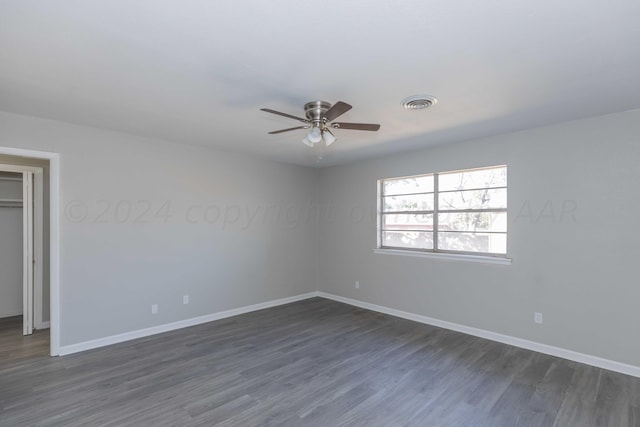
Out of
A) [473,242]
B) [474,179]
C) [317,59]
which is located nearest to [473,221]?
[473,242]

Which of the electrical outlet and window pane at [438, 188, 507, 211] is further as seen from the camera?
window pane at [438, 188, 507, 211]

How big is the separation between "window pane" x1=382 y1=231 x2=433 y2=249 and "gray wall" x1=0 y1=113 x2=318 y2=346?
171 cm

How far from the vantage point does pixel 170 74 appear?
2.32 meters

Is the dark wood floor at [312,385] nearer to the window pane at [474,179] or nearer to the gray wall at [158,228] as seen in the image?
the gray wall at [158,228]

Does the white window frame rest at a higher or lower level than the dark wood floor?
higher

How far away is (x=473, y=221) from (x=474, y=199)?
0.30 m

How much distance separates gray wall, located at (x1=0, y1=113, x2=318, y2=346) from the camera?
3.55 meters

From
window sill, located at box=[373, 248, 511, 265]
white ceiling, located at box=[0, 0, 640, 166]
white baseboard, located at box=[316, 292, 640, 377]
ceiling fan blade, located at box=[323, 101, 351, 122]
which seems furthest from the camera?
window sill, located at box=[373, 248, 511, 265]

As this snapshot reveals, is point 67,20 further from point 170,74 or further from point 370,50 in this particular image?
point 370,50

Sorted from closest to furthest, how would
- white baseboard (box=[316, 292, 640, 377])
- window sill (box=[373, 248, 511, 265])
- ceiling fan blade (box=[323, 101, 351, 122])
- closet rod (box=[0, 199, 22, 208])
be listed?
ceiling fan blade (box=[323, 101, 351, 122]), white baseboard (box=[316, 292, 640, 377]), window sill (box=[373, 248, 511, 265]), closet rod (box=[0, 199, 22, 208])

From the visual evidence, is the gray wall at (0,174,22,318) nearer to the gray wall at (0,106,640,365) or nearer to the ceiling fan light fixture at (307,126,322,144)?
the gray wall at (0,106,640,365)

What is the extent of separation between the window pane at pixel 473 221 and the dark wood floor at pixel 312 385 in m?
1.43

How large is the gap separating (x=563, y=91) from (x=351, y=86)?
5.78ft

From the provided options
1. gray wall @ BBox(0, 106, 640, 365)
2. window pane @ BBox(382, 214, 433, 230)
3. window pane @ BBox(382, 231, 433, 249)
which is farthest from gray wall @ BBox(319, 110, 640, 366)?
window pane @ BBox(382, 214, 433, 230)
